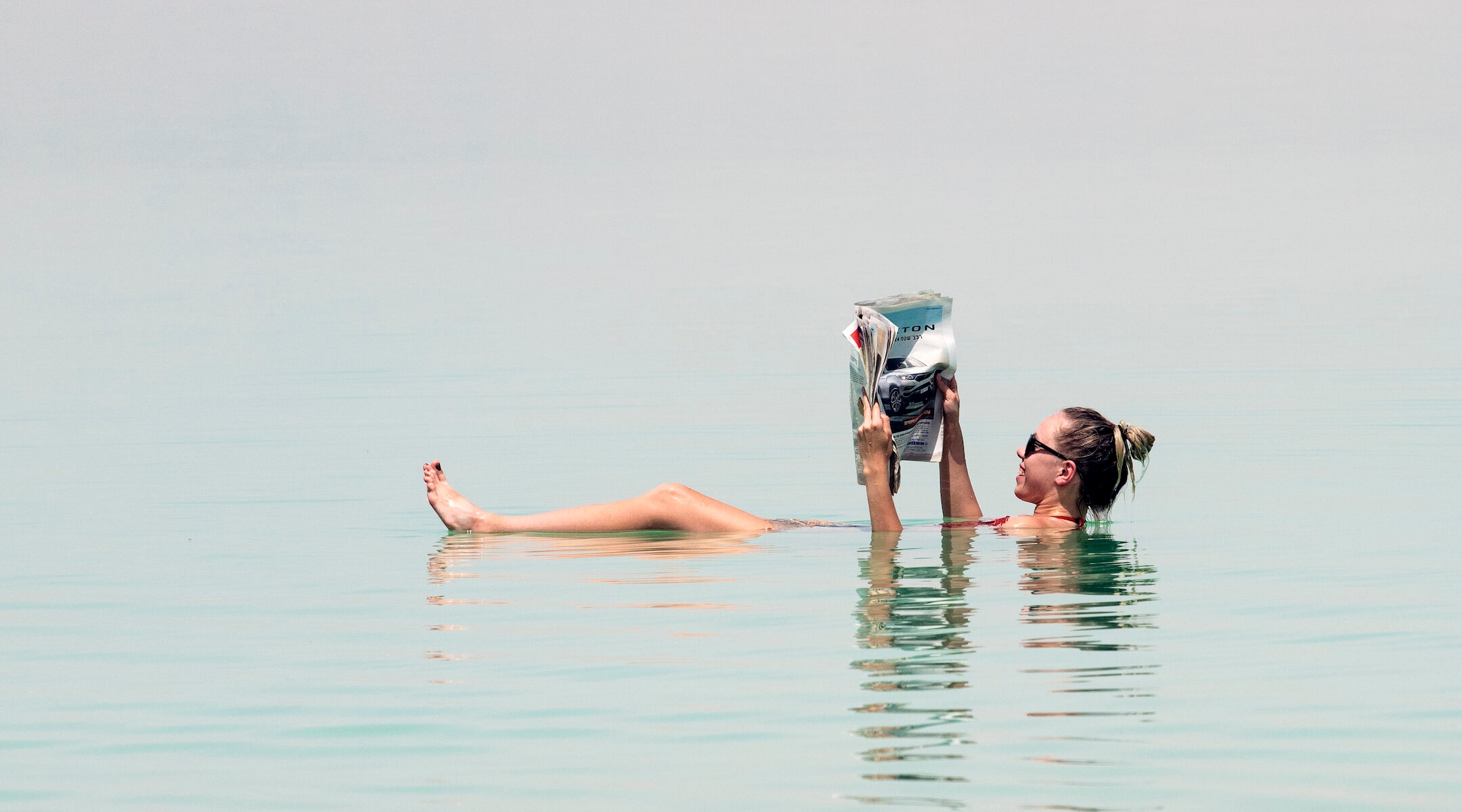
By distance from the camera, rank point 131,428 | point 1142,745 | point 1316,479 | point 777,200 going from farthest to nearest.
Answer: point 777,200 → point 131,428 → point 1316,479 → point 1142,745

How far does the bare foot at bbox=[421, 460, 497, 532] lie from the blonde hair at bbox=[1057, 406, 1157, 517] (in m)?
3.07

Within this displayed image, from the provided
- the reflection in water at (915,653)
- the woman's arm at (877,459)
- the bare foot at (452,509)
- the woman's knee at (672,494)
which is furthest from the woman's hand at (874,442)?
the bare foot at (452,509)

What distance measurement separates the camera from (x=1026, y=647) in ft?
24.4

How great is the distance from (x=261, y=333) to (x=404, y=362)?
5.77 m

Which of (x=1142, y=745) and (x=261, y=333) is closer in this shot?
(x=1142, y=745)

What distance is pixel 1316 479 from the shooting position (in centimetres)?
1262

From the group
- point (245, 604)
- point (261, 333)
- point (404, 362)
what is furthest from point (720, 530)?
point (261, 333)

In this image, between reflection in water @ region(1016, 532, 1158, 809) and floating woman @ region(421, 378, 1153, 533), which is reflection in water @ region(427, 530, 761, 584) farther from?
reflection in water @ region(1016, 532, 1158, 809)

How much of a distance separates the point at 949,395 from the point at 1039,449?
1.95 feet

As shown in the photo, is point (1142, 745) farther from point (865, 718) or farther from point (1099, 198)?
point (1099, 198)

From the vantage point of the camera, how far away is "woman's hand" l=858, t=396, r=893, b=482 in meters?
9.41

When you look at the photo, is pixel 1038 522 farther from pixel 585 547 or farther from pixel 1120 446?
pixel 585 547

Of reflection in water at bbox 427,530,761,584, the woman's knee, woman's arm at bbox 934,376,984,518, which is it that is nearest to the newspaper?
woman's arm at bbox 934,376,984,518

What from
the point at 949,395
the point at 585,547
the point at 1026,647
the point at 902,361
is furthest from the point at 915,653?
the point at 585,547
